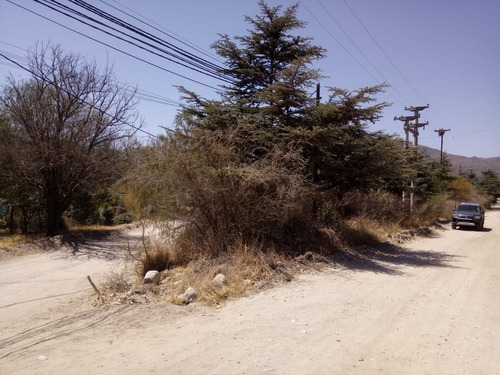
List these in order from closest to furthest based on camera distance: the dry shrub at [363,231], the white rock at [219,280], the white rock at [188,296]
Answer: the white rock at [188,296]
the white rock at [219,280]
the dry shrub at [363,231]

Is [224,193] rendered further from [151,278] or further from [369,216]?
[369,216]

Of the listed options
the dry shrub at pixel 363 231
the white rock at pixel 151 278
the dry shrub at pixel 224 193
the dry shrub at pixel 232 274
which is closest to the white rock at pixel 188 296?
the dry shrub at pixel 232 274

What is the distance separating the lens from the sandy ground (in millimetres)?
4586

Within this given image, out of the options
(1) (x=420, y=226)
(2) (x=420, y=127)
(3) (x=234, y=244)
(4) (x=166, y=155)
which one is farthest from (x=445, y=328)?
(2) (x=420, y=127)

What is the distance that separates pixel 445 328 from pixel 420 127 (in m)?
27.1

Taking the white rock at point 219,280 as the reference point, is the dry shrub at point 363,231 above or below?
above

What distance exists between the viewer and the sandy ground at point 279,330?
4.59 meters

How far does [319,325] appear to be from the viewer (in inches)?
230

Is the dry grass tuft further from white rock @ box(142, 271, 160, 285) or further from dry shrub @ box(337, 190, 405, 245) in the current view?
dry shrub @ box(337, 190, 405, 245)

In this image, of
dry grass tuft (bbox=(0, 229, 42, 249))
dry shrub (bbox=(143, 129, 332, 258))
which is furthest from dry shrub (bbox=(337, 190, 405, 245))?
dry grass tuft (bbox=(0, 229, 42, 249))

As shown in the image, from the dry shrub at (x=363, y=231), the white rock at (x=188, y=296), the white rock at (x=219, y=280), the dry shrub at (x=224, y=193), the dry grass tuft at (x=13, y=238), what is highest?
the dry shrub at (x=224, y=193)

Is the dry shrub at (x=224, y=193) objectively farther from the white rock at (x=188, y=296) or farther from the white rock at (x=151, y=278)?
the white rock at (x=188, y=296)

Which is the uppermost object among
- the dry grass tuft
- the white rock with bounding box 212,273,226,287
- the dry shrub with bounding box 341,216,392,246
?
the dry shrub with bounding box 341,216,392,246

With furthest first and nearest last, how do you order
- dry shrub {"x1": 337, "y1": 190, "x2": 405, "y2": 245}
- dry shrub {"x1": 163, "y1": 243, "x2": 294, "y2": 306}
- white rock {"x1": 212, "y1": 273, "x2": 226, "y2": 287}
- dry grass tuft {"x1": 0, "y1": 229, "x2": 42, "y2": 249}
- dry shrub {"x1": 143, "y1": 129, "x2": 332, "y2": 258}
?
dry shrub {"x1": 337, "y1": 190, "x2": 405, "y2": 245}
dry grass tuft {"x1": 0, "y1": 229, "x2": 42, "y2": 249}
dry shrub {"x1": 143, "y1": 129, "x2": 332, "y2": 258}
white rock {"x1": 212, "y1": 273, "x2": 226, "y2": 287}
dry shrub {"x1": 163, "y1": 243, "x2": 294, "y2": 306}
